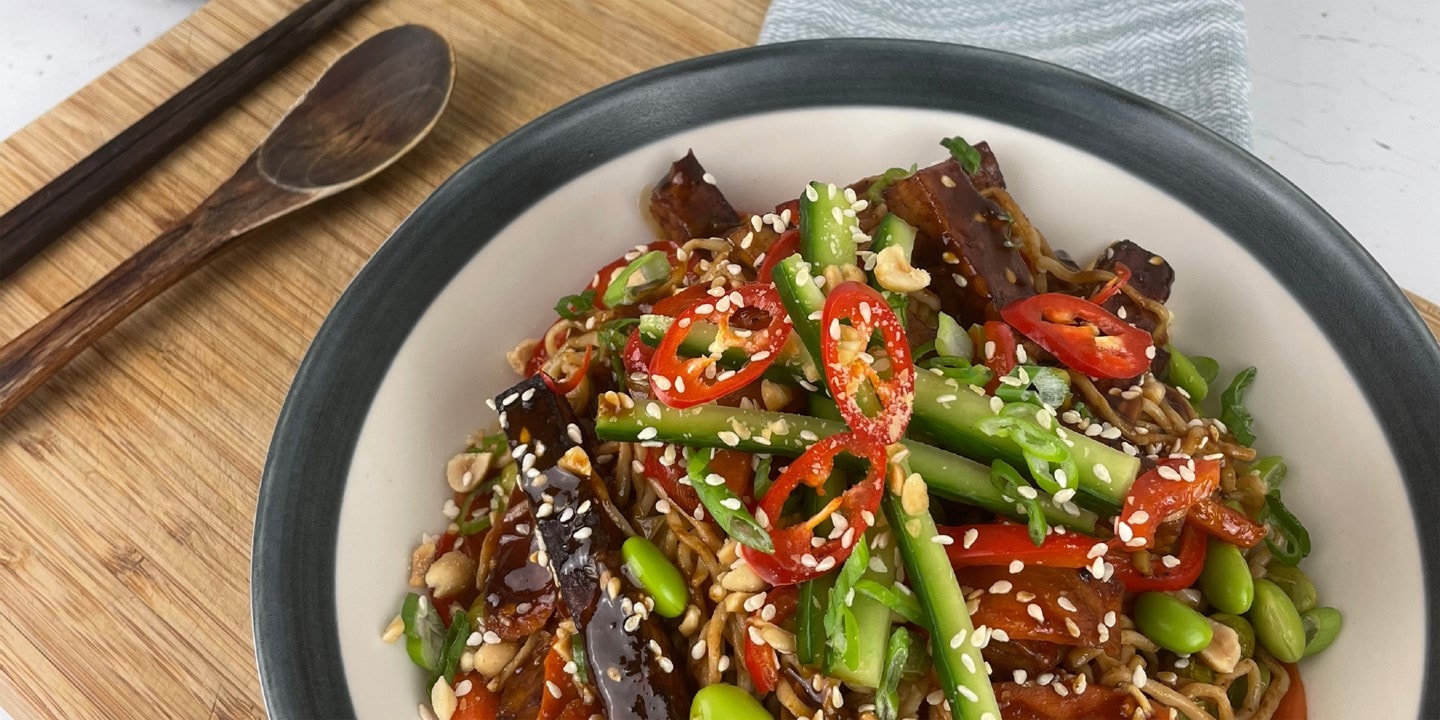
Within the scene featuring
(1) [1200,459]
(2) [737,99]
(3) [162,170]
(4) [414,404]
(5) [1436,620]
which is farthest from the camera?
(3) [162,170]

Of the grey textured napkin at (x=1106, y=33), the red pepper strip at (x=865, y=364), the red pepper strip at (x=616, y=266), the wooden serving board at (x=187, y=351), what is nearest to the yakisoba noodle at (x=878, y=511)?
the red pepper strip at (x=865, y=364)

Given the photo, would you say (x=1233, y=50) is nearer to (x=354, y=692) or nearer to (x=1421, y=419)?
(x=1421, y=419)

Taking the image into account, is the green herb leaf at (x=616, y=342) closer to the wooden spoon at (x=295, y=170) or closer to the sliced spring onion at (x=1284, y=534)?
the wooden spoon at (x=295, y=170)

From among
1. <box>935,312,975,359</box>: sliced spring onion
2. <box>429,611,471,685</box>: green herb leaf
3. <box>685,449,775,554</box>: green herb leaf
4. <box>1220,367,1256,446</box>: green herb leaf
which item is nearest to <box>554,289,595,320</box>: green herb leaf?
<box>685,449,775,554</box>: green herb leaf

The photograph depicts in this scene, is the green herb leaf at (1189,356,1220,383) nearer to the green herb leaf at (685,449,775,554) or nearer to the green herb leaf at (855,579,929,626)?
the green herb leaf at (855,579,929,626)

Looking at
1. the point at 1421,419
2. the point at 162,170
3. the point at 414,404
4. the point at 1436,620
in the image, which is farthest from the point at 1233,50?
the point at 162,170

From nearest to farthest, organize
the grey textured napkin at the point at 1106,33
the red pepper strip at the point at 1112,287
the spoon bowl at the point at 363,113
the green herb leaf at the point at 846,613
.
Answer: the green herb leaf at the point at 846,613 → the red pepper strip at the point at 1112,287 → the spoon bowl at the point at 363,113 → the grey textured napkin at the point at 1106,33
